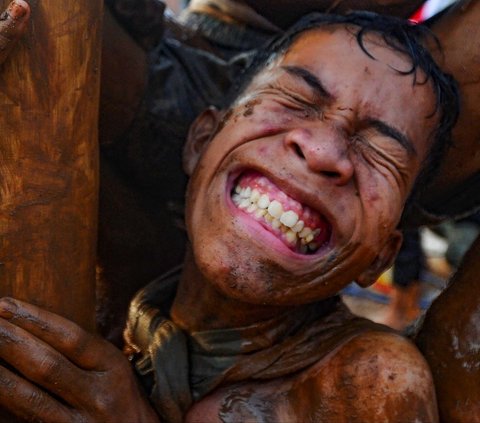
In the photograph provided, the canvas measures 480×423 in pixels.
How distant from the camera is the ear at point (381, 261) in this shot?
7.06 ft

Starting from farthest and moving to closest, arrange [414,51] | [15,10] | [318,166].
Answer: [414,51], [318,166], [15,10]

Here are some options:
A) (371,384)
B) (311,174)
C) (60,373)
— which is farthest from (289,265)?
(60,373)

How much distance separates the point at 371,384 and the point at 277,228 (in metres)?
0.42

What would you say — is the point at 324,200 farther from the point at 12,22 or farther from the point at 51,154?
the point at 12,22

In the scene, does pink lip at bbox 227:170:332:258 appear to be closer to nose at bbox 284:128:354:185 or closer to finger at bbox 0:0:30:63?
nose at bbox 284:128:354:185

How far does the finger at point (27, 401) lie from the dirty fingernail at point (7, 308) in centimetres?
12

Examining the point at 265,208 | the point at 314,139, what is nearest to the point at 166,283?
the point at 265,208

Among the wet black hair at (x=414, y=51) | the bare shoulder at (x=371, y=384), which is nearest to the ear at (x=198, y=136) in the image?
the wet black hair at (x=414, y=51)

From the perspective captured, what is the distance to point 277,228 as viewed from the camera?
6.13 feet

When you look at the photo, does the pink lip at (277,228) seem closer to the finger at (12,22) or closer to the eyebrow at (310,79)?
the eyebrow at (310,79)

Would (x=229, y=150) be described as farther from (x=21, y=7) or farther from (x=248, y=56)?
(x=248, y=56)

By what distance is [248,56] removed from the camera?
2.84 m

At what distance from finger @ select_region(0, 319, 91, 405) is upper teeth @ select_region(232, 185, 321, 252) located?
55cm

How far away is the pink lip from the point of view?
1.85m
